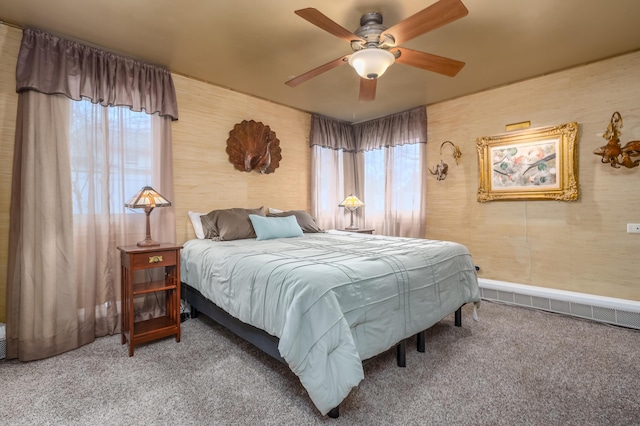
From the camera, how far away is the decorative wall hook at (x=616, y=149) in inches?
114

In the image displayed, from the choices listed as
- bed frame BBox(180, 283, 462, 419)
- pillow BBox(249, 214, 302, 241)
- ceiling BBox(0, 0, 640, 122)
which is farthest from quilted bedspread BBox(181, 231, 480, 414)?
ceiling BBox(0, 0, 640, 122)

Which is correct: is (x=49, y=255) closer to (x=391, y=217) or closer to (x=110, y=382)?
(x=110, y=382)

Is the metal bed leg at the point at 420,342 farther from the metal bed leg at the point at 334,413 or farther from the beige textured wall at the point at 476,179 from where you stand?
the beige textured wall at the point at 476,179

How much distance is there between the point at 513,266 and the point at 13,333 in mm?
4791

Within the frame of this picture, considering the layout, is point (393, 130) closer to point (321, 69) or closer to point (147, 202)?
point (321, 69)

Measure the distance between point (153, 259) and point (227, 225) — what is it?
2.74 ft

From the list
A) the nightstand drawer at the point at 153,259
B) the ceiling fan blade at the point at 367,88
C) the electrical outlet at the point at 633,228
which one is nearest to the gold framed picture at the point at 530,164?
the electrical outlet at the point at 633,228

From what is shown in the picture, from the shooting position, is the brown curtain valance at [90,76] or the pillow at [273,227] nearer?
the brown curtain valance at [90,76]

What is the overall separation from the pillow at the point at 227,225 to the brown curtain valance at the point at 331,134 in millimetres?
1887

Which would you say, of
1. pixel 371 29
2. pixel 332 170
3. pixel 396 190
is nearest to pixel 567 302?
pixel 396 190

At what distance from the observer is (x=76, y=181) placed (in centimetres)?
257

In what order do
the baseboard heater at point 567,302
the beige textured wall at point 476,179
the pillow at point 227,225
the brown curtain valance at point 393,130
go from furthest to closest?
the brown curtain valance at point 393,130 → the pillow at point 227,225 → the beige textured wall at point 476,179 → the baseboard heater at point 567,302

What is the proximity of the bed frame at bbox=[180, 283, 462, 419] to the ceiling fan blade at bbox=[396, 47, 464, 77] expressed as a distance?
2.00 metres

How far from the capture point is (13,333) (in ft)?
7.39
